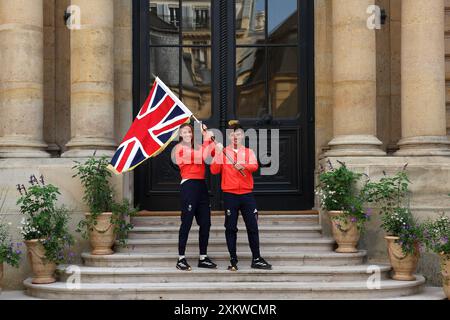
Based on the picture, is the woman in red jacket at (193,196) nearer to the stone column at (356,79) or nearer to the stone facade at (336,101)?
the stone facade at (336,101)

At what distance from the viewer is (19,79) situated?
1073cm

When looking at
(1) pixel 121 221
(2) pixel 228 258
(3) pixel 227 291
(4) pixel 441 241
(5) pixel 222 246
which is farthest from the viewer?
(5) pixel 222 246

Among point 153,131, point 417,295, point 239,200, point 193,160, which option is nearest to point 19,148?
point 153,131

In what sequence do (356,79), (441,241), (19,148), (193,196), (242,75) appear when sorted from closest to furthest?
1. (441,241)
2. (193,196)
3. (19,148)
4. (356,79)
5. (242,75)

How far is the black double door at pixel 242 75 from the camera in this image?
1202 centimetres

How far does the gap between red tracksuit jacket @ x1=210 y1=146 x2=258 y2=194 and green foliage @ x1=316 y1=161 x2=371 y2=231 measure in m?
1.35

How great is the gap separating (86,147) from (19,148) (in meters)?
1.01

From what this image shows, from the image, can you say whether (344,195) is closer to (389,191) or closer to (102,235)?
(389,191)

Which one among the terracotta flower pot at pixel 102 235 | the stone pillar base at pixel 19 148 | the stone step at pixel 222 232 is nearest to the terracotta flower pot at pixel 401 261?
the stone step at pixel 222 232

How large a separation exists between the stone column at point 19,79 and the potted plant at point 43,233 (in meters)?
1.13

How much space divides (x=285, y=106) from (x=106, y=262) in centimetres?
432

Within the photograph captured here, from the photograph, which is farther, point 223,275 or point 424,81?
point 424,81

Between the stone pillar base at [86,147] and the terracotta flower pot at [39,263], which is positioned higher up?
the stone pillar base at [86,147]
